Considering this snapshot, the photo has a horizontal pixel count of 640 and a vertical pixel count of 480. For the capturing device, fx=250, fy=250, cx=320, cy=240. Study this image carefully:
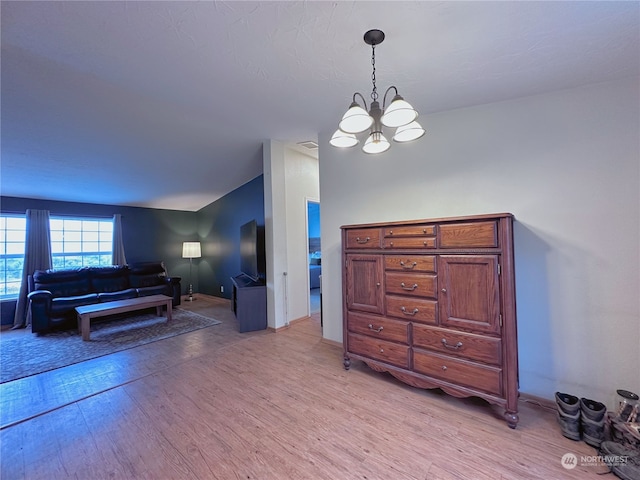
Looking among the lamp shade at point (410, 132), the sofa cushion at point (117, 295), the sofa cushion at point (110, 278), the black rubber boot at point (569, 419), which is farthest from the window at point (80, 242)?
the black rubber boot at point (569, 419)

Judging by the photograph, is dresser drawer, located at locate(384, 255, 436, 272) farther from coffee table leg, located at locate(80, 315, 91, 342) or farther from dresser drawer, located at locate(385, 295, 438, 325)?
coffee table leg, located at locate(80, 315, 91, 342)

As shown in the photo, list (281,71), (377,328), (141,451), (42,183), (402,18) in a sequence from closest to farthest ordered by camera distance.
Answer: (402,18) < (141,451) < (281,71) < (377,328) < (42,183)

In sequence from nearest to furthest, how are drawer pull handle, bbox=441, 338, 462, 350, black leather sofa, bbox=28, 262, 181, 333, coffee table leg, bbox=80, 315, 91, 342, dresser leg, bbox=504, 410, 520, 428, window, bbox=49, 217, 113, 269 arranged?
dresser leg, bbox=504, 410, 520, 428 < drawer pull handle, bbox=441, 338, 462, 350 < coffee table leg, bbox=80, 315, 91, 342 < black leather sofa, bbox=28, 262, 181, 333 < window, bbox=49, 217, 113, 269

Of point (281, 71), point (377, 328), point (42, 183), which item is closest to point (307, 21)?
point (281, 71)

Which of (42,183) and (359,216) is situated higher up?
(42,183)

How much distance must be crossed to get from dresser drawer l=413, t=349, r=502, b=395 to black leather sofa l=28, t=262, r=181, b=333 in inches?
200

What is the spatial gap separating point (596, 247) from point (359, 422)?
7.08 feet

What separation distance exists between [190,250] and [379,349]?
5678 mm

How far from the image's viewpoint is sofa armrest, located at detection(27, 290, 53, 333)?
3.76 metres

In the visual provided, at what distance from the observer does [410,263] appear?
2146 mm

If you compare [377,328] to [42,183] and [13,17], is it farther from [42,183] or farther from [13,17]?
[42,183]

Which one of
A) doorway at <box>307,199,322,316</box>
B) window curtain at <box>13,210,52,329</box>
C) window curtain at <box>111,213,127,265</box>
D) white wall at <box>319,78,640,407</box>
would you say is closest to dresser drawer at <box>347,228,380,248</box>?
white wall at <box>319,78,640,407</box>

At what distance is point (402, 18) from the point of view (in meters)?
1.45

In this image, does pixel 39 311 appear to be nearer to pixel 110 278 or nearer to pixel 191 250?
pixel 110 278
